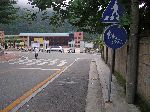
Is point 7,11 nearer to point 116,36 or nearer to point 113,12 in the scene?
point 113,12

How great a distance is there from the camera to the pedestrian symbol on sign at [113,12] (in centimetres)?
924

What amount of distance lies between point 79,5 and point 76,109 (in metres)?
7.27

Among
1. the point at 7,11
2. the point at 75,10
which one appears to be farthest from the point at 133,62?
the point at 7,11

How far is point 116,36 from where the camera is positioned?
30.2ft

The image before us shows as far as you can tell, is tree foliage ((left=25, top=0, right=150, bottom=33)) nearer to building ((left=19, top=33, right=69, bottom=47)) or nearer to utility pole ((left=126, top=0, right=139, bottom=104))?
utility pole ((left=126, top=0, right=139, bottom=104))

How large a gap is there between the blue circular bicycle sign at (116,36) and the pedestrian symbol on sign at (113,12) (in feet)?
0.72

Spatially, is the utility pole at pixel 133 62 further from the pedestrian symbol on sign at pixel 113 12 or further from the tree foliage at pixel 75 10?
the tree foliage at pixel 75 10

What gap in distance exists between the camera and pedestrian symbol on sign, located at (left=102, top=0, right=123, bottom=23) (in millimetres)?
9240

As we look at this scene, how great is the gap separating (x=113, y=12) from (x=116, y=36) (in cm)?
63

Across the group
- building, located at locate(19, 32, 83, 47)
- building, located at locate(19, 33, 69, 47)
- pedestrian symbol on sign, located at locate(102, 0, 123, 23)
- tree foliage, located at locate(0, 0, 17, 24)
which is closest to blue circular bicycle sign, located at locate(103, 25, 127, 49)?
pedestrian symbol on sign, located at locate(102, 0, 123, 23)

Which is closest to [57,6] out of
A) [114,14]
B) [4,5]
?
[114,14]

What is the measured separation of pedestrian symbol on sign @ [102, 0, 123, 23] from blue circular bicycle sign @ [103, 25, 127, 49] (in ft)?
0.72

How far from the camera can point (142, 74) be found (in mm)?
9156

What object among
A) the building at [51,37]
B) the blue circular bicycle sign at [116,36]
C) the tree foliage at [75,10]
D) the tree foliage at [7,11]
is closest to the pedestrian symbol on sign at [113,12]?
the blue circular bicycle sign at [116,36]
